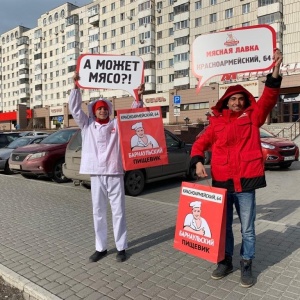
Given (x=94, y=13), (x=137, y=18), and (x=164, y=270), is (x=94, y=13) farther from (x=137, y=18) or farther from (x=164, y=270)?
(x=164, y=270)

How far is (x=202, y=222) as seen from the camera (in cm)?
337

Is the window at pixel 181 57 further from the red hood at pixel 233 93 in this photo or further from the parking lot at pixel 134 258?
the red hood at pixel 233 93

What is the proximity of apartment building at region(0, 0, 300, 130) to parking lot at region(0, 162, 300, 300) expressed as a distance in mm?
11137

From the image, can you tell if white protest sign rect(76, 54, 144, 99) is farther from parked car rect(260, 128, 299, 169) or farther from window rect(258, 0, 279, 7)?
window rect(258, 0, 279, 7)

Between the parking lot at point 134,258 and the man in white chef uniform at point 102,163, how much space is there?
38 cm

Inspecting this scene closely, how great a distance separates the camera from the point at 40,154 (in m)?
9.64

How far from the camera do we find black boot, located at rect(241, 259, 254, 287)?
3238 mm

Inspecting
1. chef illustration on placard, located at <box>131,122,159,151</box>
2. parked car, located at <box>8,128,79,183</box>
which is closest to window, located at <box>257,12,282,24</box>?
parked car, located at <box>8,128,79,183</box>

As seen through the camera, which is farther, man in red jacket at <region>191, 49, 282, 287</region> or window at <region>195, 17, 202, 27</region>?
window at <region>195, 17, 202, 27</region>

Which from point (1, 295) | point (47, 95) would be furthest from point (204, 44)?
point (47, 95)

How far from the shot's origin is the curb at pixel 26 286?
3.14 metres

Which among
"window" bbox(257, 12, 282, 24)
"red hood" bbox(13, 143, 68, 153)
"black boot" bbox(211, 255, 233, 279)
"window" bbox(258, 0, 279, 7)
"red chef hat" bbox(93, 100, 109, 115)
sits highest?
"window" bbox(258, 0, 279, 7)

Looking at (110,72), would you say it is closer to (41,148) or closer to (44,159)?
(44,159)

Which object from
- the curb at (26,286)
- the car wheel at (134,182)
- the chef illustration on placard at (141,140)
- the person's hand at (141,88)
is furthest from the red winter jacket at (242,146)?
the car wheel at (134,182)
